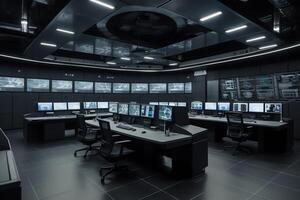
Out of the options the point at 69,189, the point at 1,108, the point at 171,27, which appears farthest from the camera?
the point at 1,108

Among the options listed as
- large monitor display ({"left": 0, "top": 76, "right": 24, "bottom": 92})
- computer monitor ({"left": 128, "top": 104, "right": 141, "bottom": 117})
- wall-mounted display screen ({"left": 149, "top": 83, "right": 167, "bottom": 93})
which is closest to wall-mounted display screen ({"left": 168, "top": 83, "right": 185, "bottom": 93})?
wall-mounted display screen ({"left": 149, "top": 83, "right": 167, "bottom": 93})

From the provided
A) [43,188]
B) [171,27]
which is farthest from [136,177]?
[171,27]

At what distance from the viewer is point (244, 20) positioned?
10.6 feet

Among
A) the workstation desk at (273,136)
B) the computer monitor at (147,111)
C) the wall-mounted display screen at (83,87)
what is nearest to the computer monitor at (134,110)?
the computer monitor at (147,111)

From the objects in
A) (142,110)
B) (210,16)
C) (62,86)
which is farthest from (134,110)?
(62,86)

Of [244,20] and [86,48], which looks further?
[86,48]

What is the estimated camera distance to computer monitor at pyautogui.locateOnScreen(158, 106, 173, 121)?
10.1ft

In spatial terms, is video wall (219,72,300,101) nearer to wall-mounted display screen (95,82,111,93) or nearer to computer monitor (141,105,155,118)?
computer monitor (141,105,155,118)

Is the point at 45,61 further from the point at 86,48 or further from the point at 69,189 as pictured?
the point at 69,189

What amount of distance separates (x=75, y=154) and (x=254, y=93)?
6789 mm

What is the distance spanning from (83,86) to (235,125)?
6.98 metres

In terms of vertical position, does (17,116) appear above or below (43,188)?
above

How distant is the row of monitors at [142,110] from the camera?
3.17 metres

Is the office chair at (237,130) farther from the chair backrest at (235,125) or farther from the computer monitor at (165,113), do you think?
the computer monitor at (165,113)
